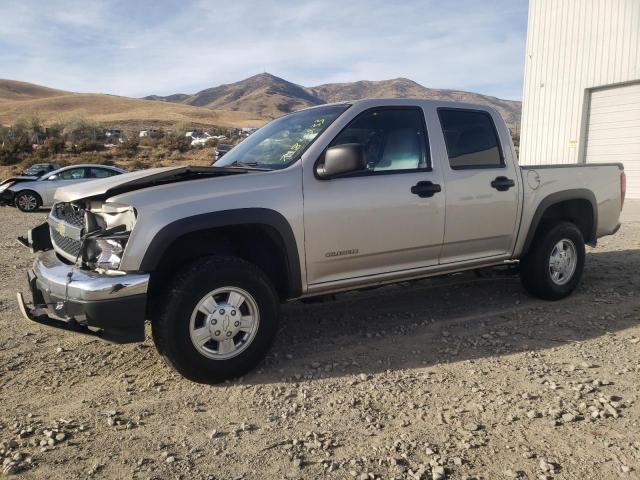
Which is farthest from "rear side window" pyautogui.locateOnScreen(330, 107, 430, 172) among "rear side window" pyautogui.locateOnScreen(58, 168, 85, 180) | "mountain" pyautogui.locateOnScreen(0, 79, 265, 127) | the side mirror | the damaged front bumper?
"mountain" pyautogui.locateOnScreen(0, 79, 265, 127)

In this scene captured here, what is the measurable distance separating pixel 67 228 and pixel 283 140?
176 centimetres

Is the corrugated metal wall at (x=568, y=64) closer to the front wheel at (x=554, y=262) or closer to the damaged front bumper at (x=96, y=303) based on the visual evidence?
the front wheel at (x=554, y=262)

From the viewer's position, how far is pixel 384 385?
351 centimetres

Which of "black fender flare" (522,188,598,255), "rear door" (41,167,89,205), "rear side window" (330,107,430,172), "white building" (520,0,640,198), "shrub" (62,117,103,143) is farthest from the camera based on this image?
"shrub" (62,117,103,143)

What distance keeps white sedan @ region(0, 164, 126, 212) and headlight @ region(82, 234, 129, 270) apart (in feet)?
39.3

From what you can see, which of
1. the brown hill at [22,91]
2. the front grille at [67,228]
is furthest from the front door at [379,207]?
the brown hill at [22,91]

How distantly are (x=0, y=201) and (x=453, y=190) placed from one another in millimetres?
14851

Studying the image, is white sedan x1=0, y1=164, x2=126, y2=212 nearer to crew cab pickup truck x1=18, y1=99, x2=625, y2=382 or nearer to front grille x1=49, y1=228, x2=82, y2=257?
front grille x1=49, y1=228, x2=82, y2=257

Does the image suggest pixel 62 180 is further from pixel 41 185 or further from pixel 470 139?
pixel 470 139

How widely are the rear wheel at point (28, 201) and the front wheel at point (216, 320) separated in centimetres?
1349

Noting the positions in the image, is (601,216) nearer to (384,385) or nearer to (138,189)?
(384,385)

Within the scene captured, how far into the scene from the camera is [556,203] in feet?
17.4

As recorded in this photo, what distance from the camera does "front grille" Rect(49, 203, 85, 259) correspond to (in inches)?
140

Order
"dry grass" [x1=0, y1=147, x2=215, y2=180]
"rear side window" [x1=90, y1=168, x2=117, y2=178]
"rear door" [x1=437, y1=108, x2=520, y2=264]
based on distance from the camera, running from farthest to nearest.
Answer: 1. "dry grass" [x1=0, y1=147, x2=215, y2=180]
2. "rear side window" [x1=90, y1=168, x2=117, y2=178]
3. "rear door" [x1=437, y1=108, x2=520, y2=264]
